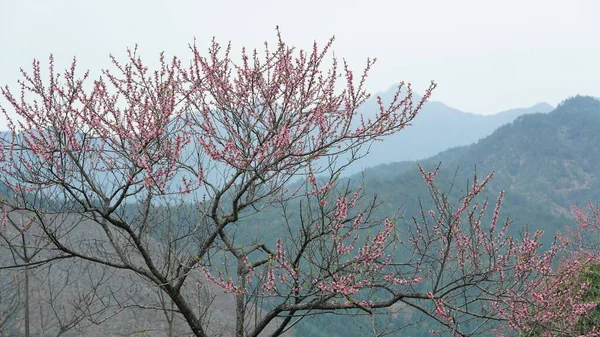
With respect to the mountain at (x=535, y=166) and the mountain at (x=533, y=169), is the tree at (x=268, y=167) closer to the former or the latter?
the mountain at (x=533, y=169)

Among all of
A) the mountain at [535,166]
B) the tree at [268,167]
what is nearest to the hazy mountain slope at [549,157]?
the mountain at [535,166]

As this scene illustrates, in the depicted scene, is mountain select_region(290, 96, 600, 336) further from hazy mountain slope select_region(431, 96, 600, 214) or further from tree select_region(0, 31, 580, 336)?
tree select_region(0, 31, 580, 336)

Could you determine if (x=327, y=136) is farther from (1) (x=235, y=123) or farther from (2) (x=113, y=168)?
(2) (x=113, y=168)

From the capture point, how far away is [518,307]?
5.15 metres

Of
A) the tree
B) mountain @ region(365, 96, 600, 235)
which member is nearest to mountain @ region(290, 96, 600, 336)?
mountain @ region(365, 96, 600, 235)

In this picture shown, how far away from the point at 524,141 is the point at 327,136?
273ft

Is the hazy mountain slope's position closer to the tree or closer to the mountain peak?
the mountain peak

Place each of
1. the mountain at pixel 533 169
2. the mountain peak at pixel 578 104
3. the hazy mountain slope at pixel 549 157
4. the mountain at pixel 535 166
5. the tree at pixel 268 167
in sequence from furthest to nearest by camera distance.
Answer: the mountain peak at pixel 578 104
the hazy mountain slope at pixel 549 157
the mountain at pixel 535 166
the mountain at pixel 533 169
the tree at pixel 268 167

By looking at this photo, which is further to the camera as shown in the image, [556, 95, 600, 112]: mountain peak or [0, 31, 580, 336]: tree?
[556, 95, 600, 112]: mountain peak

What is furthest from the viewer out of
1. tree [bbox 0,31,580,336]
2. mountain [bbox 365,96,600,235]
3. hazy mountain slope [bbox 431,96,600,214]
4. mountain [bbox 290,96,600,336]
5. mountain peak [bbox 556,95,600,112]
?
mountain peak [bbox 556,95,600,112]

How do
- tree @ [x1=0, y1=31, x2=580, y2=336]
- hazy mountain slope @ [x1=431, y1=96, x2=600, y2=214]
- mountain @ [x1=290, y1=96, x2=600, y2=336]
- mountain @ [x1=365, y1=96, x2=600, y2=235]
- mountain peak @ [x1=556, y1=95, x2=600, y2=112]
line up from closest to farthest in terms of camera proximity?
tree @ [x1=0, y1=31, x2=580, y2=336], mountain @ [x1=290, y1=96, x2=600, y2=336], mountain @ [x1=365, y1=96, x2=600, y2=235], hazy mountain slope @ [x1=431, y1=96, x2=600, y2=214], mountain peak @ [x1=556, y1=95, x2=600, y2=112]

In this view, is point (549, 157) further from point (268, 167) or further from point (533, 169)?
point (268, 167)

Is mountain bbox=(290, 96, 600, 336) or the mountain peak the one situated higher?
the mountain peak

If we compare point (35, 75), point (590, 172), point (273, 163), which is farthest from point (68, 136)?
point (590, 172)
